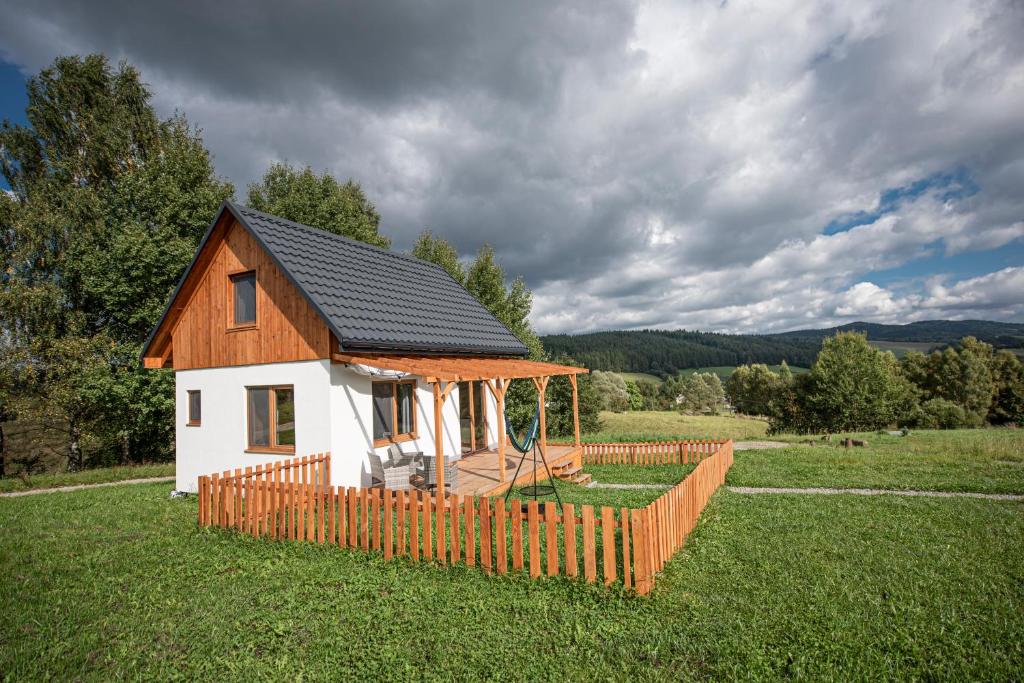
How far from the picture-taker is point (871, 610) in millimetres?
5098

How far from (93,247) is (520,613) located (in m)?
23.9

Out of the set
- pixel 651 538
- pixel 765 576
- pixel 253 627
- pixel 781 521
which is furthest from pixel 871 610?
pixel 253 627

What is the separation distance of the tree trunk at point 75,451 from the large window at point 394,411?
1713cm

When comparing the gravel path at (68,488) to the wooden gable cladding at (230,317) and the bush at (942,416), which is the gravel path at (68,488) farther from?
the bush at (942,416)

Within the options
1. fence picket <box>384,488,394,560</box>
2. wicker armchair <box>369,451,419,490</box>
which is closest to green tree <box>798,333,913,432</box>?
wicker armchair <box>369,451,419,490</box>

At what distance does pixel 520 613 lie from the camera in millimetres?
5176

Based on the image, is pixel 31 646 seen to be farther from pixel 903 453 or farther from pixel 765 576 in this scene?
pixel 903 453

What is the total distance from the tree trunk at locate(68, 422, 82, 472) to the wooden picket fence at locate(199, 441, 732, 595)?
56.0 feet


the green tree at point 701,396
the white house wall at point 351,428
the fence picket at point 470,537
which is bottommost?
the green tree at point 701,396

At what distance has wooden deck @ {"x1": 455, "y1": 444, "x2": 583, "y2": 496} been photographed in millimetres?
10758

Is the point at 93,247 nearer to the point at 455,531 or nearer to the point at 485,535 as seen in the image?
the point at 455,531

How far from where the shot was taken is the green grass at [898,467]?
11.8 m

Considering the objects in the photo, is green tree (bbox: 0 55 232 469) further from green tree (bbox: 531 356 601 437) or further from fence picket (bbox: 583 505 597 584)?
fence picket (bbox: 583 505 597 584)

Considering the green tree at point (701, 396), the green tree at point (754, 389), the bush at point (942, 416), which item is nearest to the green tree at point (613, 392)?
the green tree at point (701, 396)
